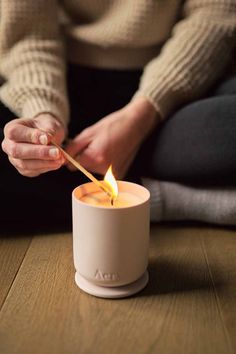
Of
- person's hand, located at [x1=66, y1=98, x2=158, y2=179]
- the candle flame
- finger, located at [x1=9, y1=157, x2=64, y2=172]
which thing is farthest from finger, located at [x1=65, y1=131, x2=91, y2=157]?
the candle flame

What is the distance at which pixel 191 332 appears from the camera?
0.59 meters

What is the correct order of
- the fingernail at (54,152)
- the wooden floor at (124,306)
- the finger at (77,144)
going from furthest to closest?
the finger at (77,144), the fingernail at (54,152), the wooden floor at (124,306)

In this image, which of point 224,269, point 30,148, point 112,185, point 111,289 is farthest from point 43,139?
point 224,269

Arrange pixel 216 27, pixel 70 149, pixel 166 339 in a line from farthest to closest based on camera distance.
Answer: pixel 216 27
pixel 70 149
pixel 166 339

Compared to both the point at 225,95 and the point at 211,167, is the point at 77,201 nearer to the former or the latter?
the point at 211,167

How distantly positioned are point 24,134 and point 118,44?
0.38 m

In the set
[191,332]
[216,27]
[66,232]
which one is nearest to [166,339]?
[191,332]

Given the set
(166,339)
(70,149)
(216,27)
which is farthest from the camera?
(216,27)

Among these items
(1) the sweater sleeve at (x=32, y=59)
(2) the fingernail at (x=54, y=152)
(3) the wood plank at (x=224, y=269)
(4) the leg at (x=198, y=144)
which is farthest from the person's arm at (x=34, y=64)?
(3) the wood plank at (x=224, y=269)

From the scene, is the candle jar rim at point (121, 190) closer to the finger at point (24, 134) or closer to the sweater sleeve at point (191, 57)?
the finger at point (24, 134)

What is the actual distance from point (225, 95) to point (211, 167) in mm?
160

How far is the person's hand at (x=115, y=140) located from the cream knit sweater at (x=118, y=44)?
0.05 metres

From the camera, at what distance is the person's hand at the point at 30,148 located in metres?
0.70

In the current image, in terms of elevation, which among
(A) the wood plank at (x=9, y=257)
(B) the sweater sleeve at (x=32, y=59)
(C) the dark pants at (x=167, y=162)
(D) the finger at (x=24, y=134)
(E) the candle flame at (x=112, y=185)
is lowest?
(A) the wood plank at (x=9, y=257)
